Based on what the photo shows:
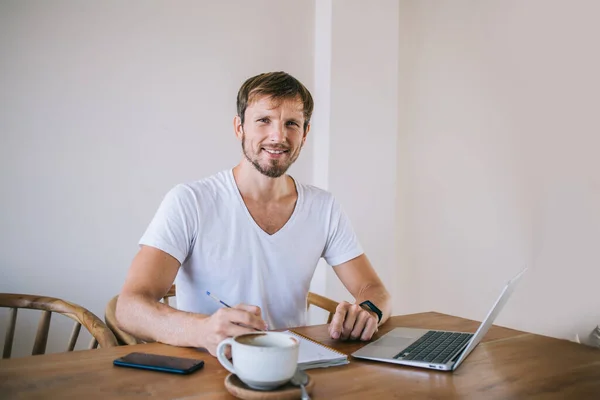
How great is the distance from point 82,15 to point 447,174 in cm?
196

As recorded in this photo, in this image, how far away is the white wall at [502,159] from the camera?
254cm

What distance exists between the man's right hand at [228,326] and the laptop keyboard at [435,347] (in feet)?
0.98

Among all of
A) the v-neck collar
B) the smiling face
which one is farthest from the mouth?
the v-neck collar

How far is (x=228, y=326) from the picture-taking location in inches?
38.0

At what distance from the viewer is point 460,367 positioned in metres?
1.00

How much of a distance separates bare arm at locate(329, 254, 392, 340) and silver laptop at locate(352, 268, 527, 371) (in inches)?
1.9

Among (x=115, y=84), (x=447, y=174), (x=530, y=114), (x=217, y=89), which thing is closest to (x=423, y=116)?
(x=447, y=174)

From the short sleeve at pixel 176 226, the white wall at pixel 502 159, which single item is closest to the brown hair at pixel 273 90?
the short sleeve at pixel 176 226

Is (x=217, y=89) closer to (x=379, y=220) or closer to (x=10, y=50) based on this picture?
(x=10, y=50)

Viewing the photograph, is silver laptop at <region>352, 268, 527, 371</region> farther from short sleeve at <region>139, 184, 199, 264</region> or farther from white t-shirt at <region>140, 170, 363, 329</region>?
short sleeve at <region>139, 184, 199, 264</region>

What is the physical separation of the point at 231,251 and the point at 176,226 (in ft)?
0.59

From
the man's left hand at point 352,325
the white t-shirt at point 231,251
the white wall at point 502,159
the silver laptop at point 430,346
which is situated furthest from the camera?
the white wall at point 502,159

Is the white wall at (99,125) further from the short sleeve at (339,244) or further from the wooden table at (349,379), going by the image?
the wooden table at (349,379)

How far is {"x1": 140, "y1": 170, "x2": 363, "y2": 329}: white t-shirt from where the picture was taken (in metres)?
1.47
